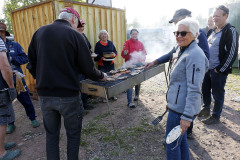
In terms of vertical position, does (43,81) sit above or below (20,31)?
below

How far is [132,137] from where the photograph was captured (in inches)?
134

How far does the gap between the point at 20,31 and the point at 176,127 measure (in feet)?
19.6

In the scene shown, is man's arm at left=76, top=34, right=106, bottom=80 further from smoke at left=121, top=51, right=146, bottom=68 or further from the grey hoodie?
smoke at left=121, top=51, right=146, bottom=68

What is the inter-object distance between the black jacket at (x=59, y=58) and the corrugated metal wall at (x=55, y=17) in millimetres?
2877

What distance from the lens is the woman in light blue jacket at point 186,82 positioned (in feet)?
5.48

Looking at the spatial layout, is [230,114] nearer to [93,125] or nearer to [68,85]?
[93,125]

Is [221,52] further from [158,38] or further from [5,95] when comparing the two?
[158,38]

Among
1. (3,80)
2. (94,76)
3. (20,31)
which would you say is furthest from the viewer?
(20,31)

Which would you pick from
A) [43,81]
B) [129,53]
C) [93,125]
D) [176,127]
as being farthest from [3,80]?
[129,53]

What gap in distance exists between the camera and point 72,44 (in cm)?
196

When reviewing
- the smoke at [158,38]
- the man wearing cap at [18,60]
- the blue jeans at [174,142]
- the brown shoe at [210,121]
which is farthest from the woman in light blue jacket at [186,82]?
the smoke at [158,38]

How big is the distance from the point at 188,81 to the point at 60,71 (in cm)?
→ 142

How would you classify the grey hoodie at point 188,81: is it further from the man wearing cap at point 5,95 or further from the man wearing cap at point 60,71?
the man wearing cap at point 5,95

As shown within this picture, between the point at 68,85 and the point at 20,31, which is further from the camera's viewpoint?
the point at 20,31
